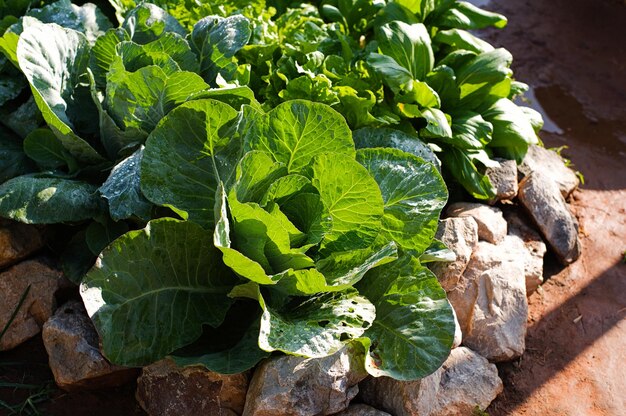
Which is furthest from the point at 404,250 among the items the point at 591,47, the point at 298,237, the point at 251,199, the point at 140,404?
the point at 591,47

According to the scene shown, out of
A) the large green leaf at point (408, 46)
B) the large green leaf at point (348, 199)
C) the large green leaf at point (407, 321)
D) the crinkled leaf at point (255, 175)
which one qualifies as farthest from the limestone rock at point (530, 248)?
the crinkled leaf at point (255, 175)

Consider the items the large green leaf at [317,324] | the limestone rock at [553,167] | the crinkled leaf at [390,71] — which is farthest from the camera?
the limestone rock at [553,167]

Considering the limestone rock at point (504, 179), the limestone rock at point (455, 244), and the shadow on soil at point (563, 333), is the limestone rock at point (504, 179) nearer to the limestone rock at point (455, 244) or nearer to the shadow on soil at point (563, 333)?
the limestone rock at point (455, 244)

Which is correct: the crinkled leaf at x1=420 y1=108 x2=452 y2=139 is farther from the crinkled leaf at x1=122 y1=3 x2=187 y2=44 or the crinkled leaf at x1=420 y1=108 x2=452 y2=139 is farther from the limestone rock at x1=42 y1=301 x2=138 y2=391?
the limestone rock at x1=42 y1=301 x2=138 y2=391

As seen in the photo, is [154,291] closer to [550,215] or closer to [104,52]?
[104,52]

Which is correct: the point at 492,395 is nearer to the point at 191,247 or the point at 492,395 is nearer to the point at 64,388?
the point at 191,247

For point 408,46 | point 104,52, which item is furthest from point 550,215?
point 104,52
